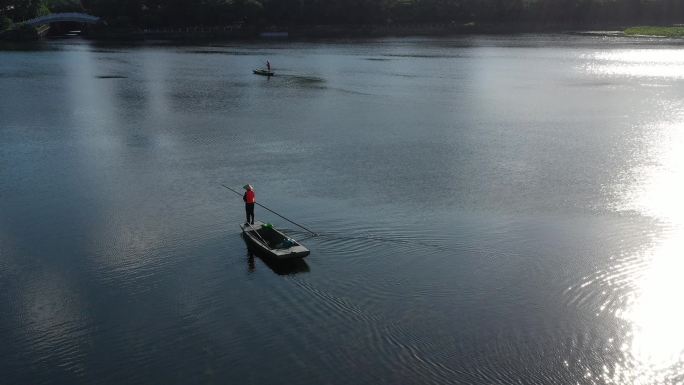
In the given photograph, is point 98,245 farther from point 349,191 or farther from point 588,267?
point 588,267

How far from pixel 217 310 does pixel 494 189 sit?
15222 mm

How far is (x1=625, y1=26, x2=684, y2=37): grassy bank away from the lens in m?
129

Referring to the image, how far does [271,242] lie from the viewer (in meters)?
22.8

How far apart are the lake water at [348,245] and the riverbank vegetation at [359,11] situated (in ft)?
294

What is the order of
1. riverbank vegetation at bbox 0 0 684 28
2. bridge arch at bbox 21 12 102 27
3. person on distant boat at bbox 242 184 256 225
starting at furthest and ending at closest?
riverbank vegetation at bbox 0 0 684 28
bridge arch at bbox 21 12 102 27
person on distant boat at bbox 242 184 256 225

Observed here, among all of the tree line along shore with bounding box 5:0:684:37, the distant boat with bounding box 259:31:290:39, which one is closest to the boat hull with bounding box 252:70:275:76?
the distant boat with bounding box 259:31:290:39

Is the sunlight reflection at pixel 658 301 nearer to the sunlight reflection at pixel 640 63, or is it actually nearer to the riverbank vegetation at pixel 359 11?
the sunlight reflection at pixel 640 63

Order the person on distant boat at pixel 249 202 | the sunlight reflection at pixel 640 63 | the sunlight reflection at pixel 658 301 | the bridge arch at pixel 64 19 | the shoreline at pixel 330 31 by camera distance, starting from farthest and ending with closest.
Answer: the shoreline at pixel 330 31 → the bridge arch at pixel 64 19 → the sunlight reflection at pixel 640 63 → the person on distant boat at pixel 249 202 → the sunlight reflection at pixel 658 301

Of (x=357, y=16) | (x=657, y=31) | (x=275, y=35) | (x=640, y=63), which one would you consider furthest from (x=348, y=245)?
(x=657, y=31)

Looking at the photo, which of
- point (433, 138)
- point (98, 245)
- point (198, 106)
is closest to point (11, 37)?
point (198, 106)

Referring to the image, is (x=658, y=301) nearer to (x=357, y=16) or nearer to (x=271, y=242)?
(x=271, y=242)

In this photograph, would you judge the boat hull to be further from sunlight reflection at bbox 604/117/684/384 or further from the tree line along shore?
the tree line along shore

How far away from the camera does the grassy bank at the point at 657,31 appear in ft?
422

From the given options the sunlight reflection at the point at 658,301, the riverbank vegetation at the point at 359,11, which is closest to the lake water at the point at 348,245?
the sunlight reflection at the point at 658,301
